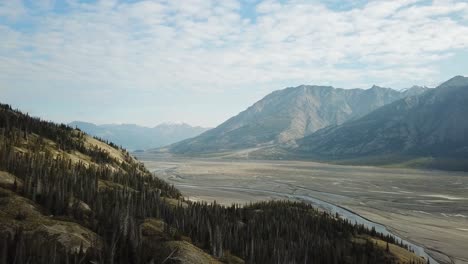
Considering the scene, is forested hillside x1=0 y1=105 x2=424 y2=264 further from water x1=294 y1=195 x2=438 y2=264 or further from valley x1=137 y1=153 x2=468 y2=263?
valley x1=137 y1=153 x2=468 y2=263

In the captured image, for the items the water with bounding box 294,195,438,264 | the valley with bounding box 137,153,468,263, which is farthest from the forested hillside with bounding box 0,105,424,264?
the valley with bounding box 137,153,468,263

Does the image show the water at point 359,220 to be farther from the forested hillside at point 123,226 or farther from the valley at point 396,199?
the forested hillside at point 123,226

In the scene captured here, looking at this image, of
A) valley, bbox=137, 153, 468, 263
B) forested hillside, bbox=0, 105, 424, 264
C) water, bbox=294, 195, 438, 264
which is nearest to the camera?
forested hillside, bbox=0, 105, 424, 264

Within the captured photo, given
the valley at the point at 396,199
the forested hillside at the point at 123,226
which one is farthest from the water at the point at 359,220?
the forested hillside at the point at 123,226

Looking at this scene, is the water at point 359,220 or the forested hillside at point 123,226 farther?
the water at point 359,220

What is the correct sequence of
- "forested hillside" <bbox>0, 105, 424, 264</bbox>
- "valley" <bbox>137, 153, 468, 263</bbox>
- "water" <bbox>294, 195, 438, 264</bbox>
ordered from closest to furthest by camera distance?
"forested hillside" <bbox>0, 105, 424, 264</bbox> → "water" <bbox>294, 195, 438, 264</bbox> → "valley" <bbox>137, 153, 468, 263</bbox>

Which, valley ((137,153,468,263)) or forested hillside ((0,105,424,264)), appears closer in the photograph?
forested hillside ((0,105,424,264))

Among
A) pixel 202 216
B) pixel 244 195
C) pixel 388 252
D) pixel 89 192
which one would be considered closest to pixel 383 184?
pixel 244 195

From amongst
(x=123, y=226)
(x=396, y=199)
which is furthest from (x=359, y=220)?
(x=123, y=226)

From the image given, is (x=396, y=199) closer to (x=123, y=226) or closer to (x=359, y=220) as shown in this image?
(x=359, y=220)
